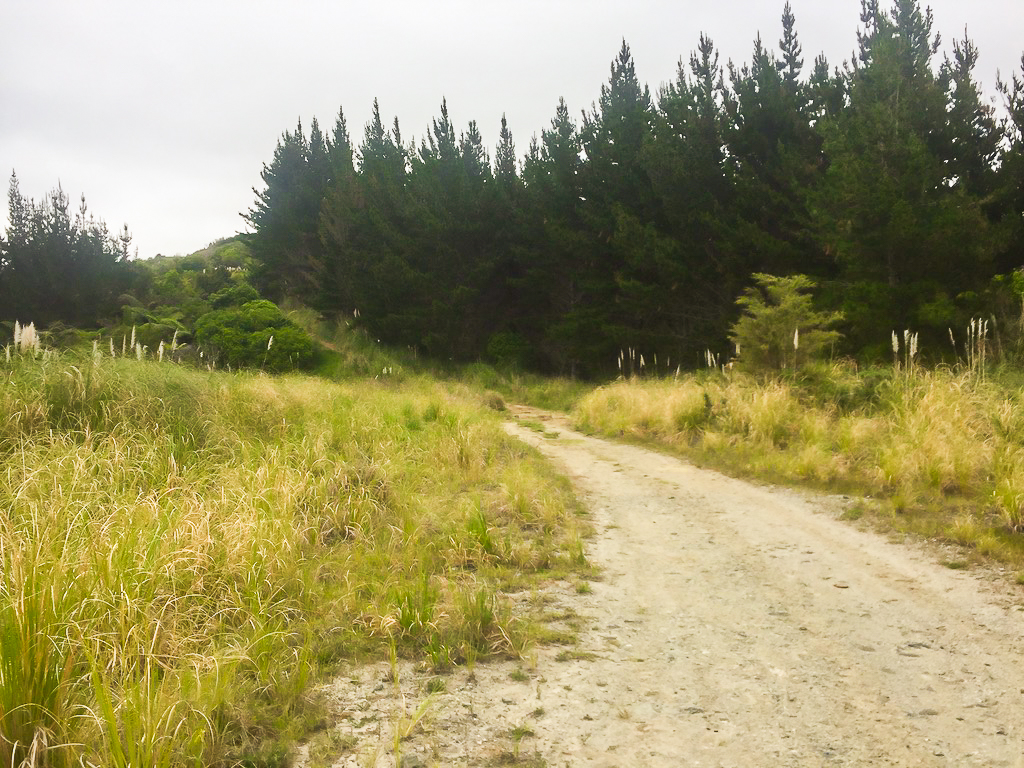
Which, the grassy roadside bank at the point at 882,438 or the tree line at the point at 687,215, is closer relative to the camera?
the grassy roadside bank at the point at 882,438

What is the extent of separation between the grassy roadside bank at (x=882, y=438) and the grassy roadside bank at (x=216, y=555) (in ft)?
10.1

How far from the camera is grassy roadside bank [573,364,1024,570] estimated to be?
Result: 638 centimetres

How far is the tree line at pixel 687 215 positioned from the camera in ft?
52.0

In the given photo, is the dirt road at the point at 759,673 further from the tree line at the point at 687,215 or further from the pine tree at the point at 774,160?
the pine tree at the point at 774,160

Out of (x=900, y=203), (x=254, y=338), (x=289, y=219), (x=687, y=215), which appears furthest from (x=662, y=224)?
(x=289, y=219)

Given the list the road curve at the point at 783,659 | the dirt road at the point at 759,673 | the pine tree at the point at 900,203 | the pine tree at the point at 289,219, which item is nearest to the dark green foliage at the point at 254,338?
the pine tree at the point at 289,219

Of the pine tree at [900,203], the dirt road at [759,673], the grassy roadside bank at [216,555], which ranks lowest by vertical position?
the dirt road at [759,673]

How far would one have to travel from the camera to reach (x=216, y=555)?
4602 millimetres

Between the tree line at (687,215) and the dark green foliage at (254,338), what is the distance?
4.14 metres

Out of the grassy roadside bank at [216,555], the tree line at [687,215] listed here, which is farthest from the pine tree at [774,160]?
the grassy roadside bank at [216,555]

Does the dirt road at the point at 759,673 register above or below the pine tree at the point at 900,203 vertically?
below

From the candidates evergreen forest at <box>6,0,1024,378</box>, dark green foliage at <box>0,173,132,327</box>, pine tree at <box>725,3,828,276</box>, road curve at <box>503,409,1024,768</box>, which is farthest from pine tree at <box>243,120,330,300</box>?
road curve at <box>503,409,1024,768</box>

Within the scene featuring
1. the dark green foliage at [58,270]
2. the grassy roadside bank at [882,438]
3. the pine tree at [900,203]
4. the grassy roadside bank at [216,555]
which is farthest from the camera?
the dark green foliage at [58,270]

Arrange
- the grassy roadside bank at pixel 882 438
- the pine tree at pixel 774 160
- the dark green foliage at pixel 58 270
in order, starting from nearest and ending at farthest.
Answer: the grassy roadside bank at pixel 882 438 < the pine tree at pixel 774 160 < the dark green foliage at pixel 58 270
